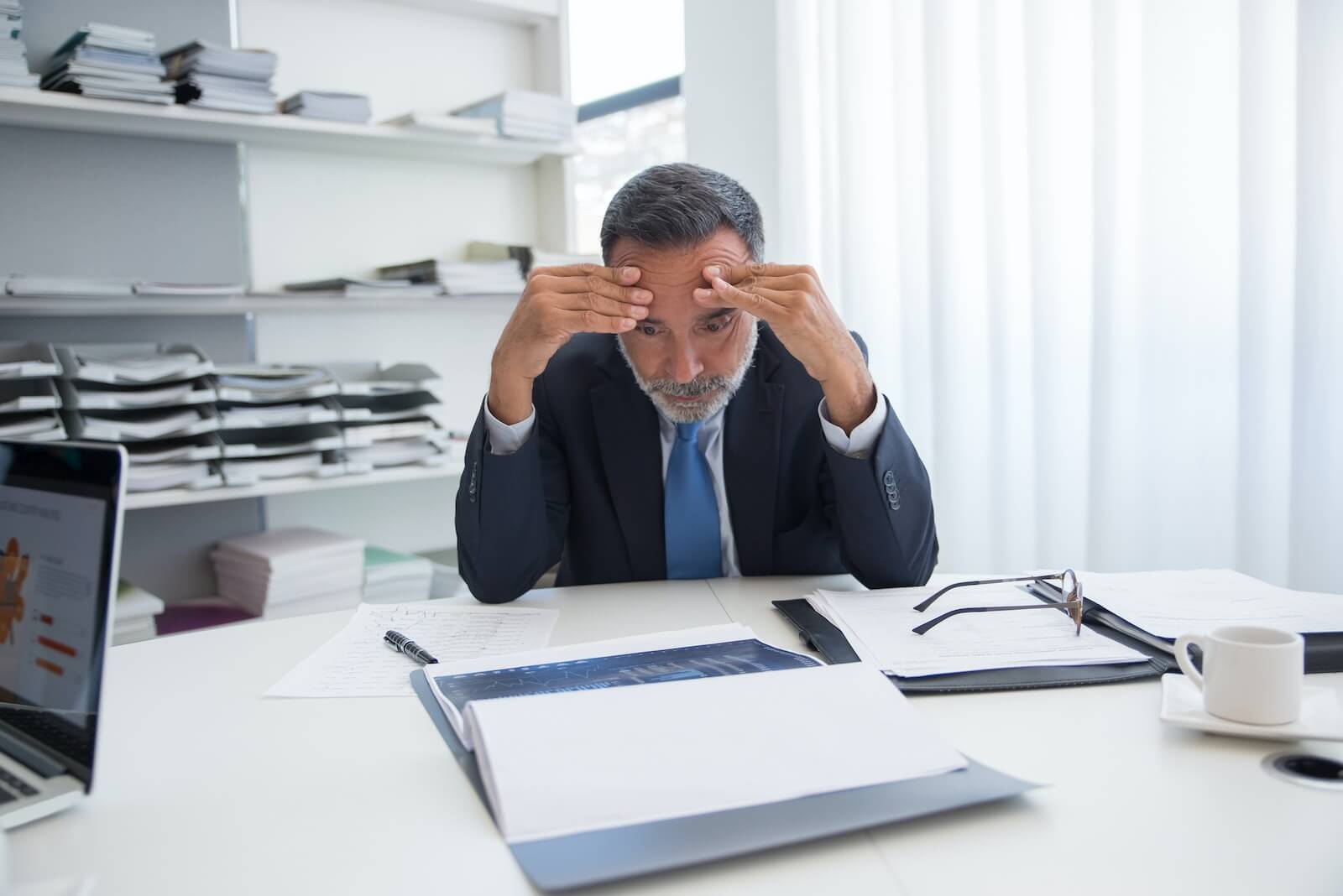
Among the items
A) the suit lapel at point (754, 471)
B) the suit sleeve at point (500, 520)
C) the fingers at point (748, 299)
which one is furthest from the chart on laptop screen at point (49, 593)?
the suit lapel at point (754, 471)

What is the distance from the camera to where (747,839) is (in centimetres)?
70

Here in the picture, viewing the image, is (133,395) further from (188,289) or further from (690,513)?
(690,513)

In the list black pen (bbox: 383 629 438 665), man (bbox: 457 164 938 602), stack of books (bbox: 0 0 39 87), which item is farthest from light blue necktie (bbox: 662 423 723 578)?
stack of books (bbox: 0 0 39 87)

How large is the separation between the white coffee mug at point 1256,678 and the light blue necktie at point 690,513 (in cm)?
85

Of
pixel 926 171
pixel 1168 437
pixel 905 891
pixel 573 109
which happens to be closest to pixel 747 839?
pixel 905 891

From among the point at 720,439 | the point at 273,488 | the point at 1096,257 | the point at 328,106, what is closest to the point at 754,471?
the point at 720,439

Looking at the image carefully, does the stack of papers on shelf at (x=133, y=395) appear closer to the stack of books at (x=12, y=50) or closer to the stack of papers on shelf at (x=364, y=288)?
the stack of papers on shelf at (x=364, y=288)

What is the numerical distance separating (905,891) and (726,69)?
278 cm

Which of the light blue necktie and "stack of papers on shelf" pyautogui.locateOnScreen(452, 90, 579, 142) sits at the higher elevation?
"stack of papers on shelf" pyautogui.locateOnScreen(452, 90, 579, 142)

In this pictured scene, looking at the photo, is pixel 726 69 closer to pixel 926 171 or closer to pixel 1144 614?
pixel 926 171

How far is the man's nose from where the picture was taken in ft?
5.06

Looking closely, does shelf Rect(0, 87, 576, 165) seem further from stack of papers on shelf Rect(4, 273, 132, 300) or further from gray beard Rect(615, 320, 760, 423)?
gray beard Rect(615, 320, 760, 423)

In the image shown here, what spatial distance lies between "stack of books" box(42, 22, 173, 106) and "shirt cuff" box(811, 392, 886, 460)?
167 cm

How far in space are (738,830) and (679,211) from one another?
103cm
